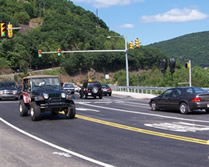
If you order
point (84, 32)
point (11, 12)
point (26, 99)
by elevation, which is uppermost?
point (11, 12)

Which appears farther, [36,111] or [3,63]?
[3,63]

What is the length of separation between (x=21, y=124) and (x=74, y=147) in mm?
6591

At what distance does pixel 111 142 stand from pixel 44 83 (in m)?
7.52

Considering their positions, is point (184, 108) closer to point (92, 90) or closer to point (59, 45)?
point (92, 90)

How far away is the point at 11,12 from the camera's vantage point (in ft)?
579

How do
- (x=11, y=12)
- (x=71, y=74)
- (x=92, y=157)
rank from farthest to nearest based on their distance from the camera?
(x=11, y=12)
(x=71, y=74)
(x=92, y=157)

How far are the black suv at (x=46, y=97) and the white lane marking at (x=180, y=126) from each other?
4.19m

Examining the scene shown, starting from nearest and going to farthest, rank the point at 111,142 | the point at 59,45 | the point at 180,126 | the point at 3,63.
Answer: the point at 111,142 < the point at 180,126 < the point at 3,63 < the point at 59,45

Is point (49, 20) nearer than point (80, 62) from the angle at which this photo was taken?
No

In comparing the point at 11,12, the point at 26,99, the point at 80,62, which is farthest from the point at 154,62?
the point at 26,99

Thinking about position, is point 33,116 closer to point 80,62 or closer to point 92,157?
point 92,157

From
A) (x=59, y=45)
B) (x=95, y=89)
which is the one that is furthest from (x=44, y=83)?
(x=59, y=45)

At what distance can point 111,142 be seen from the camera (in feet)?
37.9

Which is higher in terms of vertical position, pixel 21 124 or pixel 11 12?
pixel 11 12
